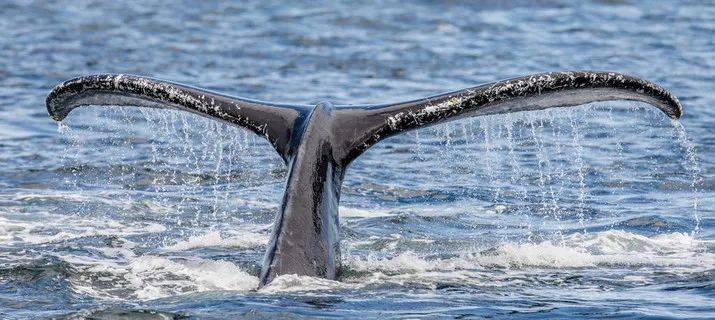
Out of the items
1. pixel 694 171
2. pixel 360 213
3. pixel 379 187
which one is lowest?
pixel 360 213

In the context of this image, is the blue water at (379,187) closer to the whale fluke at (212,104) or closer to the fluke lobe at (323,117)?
the fluke lobe at (323,117)

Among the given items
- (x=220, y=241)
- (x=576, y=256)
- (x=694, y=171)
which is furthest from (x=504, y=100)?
(x=694, y=171)

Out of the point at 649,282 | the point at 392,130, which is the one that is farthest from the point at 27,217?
the point at 649,282

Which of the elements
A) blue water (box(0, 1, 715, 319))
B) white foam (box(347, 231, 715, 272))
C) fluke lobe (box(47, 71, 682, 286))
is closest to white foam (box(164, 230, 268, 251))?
blue water (box(0, 1, 715, 319))

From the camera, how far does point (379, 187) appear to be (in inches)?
585

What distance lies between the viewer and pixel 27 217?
12656 mm

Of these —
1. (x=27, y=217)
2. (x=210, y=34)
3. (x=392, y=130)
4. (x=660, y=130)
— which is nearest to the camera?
(x=392, y=130)

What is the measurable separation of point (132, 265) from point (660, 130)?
960 centimetres

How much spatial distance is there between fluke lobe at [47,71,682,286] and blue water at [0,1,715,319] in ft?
0.92

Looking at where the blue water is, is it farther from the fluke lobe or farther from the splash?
the fluke lobe

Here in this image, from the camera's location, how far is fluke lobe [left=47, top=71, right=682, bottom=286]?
8.99 meters

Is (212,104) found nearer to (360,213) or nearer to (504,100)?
(504,100)

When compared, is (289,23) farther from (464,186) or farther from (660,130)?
(464,186)

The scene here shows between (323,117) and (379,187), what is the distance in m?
5.30
